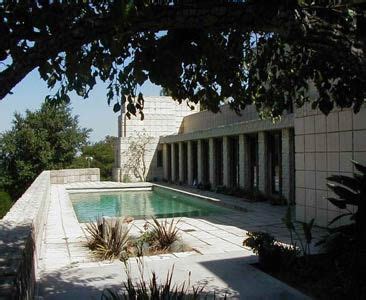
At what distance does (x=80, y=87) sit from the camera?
17.0ft

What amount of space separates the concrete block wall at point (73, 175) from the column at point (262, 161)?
597 inches

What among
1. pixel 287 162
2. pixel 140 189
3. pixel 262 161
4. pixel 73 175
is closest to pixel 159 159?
pixel 140 189

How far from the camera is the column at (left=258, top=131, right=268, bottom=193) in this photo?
1677 cm

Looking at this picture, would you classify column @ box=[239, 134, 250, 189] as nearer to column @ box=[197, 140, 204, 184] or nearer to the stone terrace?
column @ box=[197, 140, 204, 184]

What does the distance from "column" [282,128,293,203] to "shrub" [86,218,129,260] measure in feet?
26.0

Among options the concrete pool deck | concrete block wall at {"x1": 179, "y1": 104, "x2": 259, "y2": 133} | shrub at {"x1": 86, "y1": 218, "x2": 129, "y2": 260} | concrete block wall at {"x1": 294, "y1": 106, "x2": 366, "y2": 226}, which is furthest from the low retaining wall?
concrete block wall at {"x1": 179, "y1": 104, "x2": 259, "y2": 133}

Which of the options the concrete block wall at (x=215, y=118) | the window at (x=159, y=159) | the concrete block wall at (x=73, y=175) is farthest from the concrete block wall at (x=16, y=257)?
the window at (x=159, y=159)

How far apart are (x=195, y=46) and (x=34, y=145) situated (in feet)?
86.9

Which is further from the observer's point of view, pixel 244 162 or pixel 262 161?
pixel 244 162

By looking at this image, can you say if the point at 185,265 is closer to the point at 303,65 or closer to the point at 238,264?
the point at 238,264

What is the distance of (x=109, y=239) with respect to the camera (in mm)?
7871

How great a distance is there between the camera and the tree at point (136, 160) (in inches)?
1198

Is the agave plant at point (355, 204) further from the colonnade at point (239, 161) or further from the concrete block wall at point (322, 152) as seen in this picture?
the colonnade at point (239, 161)

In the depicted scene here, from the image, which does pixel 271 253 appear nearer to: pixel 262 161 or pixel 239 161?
pixel 262 161
